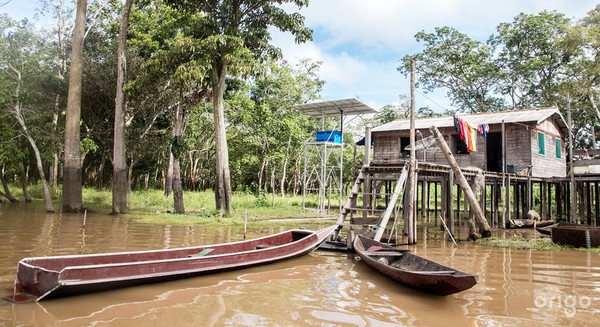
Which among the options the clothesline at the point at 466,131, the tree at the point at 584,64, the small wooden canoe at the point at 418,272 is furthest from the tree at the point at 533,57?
the small wooden canoe at the point at 418,272

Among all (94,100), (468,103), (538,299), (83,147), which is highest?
(468,103)

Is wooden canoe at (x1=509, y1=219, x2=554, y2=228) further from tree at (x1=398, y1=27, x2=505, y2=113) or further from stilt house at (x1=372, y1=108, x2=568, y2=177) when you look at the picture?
tree at (x1=398, y1=27, x2=505, y2=113)

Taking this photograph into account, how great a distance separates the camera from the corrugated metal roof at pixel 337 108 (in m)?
21.0

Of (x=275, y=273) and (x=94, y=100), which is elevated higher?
(x=94, y=100)

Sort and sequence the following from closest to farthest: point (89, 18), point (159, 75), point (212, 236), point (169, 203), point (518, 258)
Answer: point (518, 258)
point (212, 236)
point (159, 75)
point (169, 203)
point (89, 18)

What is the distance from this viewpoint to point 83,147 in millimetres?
19797

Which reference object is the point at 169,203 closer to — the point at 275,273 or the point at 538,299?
the point at 275,273

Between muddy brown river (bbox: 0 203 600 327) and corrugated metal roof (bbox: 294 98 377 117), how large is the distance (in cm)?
1127

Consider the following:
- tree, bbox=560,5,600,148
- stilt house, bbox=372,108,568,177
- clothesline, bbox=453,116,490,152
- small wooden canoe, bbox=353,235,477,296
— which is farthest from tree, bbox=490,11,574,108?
small wooden canoe, bbox=353,235,477,296

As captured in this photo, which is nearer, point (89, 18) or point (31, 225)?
point (31, 225)

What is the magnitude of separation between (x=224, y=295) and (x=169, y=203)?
17.8 meters

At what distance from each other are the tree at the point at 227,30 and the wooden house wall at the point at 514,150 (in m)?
6.73

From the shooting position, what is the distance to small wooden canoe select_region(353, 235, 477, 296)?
20.3 ft

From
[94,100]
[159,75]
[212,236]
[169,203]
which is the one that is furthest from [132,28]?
[212,236]
